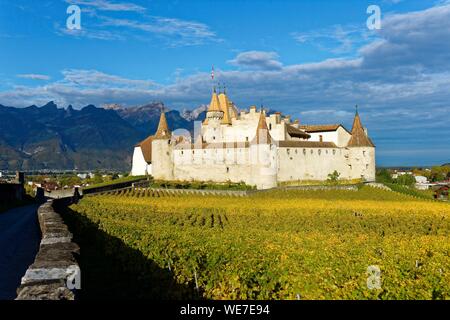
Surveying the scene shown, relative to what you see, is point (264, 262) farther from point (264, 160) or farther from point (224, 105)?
point (224, 105)

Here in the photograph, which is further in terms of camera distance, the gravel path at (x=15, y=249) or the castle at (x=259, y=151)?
the castle at (x=259, y=151)

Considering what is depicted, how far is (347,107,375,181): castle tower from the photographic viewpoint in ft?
187

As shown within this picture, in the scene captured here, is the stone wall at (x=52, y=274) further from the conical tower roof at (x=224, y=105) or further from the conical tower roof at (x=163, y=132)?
the conical tower roof at (x=224, y=105)

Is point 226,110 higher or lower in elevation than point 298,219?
higher

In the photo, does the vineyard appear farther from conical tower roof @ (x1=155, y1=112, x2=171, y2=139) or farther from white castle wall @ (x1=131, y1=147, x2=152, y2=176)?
white castle wall @ (x1=131, y1=147, x2=152, y2=176)

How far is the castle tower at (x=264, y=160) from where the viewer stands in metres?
50.7

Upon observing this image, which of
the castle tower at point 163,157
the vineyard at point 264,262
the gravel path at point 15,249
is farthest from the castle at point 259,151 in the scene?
the gravel path at point 15,249

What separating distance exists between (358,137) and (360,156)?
231 centimetres

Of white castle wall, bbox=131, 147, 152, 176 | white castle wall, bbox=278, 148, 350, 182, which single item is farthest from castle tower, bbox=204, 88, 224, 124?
white castle wall, bbox=278, 148, 350, 182

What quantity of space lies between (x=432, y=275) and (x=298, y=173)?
4158 centimetres

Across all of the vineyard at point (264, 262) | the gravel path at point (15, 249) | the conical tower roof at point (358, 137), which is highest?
the conical tower roof at point (358, 137)
